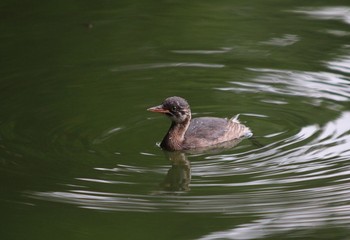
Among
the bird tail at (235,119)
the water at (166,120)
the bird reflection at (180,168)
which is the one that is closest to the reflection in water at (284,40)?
the water at (166,120)

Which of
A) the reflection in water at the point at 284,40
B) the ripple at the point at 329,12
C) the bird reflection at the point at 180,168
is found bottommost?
the bird reflection at the point at 180,168

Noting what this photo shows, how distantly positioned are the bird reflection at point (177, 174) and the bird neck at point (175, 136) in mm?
86

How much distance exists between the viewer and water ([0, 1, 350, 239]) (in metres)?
7.74

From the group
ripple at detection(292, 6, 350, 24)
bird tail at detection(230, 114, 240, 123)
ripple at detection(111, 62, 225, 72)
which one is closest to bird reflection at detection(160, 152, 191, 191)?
bird tail at detection(230, 114, 240, 123)

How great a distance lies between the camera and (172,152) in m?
9.84

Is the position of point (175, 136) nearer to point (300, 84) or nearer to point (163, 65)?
point (300, 84)

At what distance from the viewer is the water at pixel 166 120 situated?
7.74 metres

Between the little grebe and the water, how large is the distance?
9.2 inches

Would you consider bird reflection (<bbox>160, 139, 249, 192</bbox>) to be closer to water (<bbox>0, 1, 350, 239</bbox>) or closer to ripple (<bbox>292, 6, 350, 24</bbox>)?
water (<bbox>0, 1, 350, 239</bbox>)

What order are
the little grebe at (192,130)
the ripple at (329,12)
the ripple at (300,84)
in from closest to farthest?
the little grebe at (192,130) < the ripple at (300,84) < the ripple at (329,12)

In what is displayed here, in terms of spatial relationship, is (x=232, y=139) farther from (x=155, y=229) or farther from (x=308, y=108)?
(x=155, y=229)

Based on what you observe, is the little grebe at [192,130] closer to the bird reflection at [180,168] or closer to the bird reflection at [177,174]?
the bird reflection at [180,168]

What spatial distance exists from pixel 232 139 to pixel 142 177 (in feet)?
6.00

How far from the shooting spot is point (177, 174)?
8.98m
